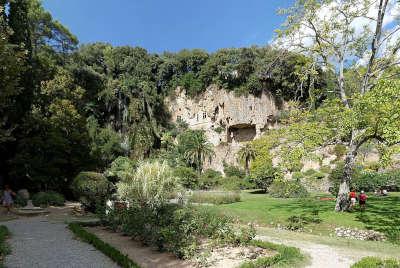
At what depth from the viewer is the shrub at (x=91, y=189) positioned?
574 inches

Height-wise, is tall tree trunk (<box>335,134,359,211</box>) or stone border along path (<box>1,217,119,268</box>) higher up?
tall tree trunk (<box>335,134,359,211</box>)

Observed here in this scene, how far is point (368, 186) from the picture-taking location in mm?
28141

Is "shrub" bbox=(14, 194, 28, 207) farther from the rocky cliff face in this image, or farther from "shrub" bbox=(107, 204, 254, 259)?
the rocky cliff face

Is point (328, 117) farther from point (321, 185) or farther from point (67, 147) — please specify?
point (321, 185)

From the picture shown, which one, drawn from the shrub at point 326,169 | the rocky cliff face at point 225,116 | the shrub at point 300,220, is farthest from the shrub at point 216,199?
the rocky cliff face at point 225,116

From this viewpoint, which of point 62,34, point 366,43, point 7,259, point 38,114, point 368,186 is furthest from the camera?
point 62,34

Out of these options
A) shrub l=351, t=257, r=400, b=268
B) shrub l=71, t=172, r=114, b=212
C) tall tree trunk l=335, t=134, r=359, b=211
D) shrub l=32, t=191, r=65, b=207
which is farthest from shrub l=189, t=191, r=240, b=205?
shrub l=351, t=257, r=400, b=268

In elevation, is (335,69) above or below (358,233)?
above

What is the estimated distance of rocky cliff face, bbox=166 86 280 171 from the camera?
47.4 metres

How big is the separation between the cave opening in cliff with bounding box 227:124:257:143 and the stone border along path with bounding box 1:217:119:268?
3955 cm

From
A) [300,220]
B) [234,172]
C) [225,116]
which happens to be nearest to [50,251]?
[300,220]

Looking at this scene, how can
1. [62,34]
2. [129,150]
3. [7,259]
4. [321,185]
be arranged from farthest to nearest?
1. [129,150]
2. [62,34]
3. [321,185]
4. [7,259]

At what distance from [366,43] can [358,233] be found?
9647 millimetres

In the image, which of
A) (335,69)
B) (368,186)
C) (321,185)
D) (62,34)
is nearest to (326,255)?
(335,69)
